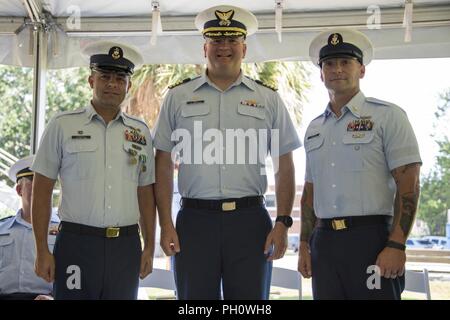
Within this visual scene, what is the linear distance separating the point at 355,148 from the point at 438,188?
5647 millimetres

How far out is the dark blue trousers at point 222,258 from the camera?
276cm

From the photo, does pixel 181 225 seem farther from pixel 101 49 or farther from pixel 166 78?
pixel 166 78

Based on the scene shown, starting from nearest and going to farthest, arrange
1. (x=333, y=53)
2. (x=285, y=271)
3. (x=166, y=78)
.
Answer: (x=333, y=53) → (x=285, y=271) → (x=166, y=78)

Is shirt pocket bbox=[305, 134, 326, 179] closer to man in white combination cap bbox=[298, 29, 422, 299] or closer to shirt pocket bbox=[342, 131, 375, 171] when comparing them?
man in white combination cap bbox=[298, 29, 422, 299]

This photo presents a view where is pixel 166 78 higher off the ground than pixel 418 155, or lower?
higher

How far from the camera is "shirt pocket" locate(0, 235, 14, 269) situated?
3.40 meters

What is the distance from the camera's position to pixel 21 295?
3291 mm

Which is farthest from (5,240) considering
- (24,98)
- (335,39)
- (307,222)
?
(24,98)

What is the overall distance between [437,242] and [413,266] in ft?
8.56

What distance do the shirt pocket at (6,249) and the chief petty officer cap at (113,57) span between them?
1215 mm

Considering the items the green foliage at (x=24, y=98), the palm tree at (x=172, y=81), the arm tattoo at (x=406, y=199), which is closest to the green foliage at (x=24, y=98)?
the green foliage at (x=24, y=98)

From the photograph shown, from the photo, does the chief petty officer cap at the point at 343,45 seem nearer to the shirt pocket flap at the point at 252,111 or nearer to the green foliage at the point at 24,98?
the shirt pocket flap at the point at 252,111
